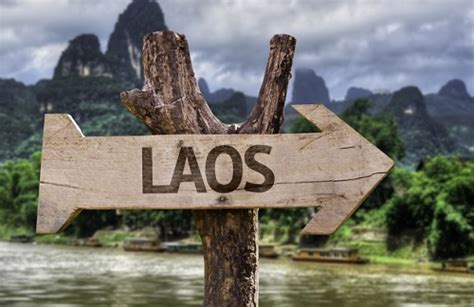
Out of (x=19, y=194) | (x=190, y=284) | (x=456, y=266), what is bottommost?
(x=190, y=284)

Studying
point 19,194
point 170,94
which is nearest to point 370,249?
point 170,94

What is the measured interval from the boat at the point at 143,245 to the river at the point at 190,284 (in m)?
9.65

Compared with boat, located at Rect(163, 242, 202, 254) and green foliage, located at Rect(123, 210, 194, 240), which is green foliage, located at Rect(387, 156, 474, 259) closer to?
boat, located at Rect(163, 242, 202, 254)

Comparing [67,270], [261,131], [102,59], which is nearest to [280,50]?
[261,131]

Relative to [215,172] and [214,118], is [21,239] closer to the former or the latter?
[214,118]

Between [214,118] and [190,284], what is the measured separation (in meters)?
21.6

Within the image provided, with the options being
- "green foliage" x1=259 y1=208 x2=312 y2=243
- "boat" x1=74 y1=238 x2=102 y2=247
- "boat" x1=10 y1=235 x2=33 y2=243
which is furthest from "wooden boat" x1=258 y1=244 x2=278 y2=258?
"boat" x1=10 y1=235 x2=33 y2=243

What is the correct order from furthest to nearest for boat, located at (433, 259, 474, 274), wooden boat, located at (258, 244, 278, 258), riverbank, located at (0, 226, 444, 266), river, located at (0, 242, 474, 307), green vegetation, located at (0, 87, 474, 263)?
wooden boat, located at (258, 244, 278, 258) < riverbank, located at (0, 226, 444, 266) < green vegetation, located at (0, 87, 474, 263) < boat, located at (433, 259, 474, 274) < river, located at (0, 242, 474, 307)

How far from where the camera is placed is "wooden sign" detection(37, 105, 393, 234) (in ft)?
9.77

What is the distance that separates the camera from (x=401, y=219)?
3844cm

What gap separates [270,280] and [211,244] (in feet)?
78.9

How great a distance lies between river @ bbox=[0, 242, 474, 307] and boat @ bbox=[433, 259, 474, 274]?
860mm

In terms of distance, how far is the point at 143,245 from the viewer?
47969 mm

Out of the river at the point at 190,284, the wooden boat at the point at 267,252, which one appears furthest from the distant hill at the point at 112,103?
the river at the point at 190,284
